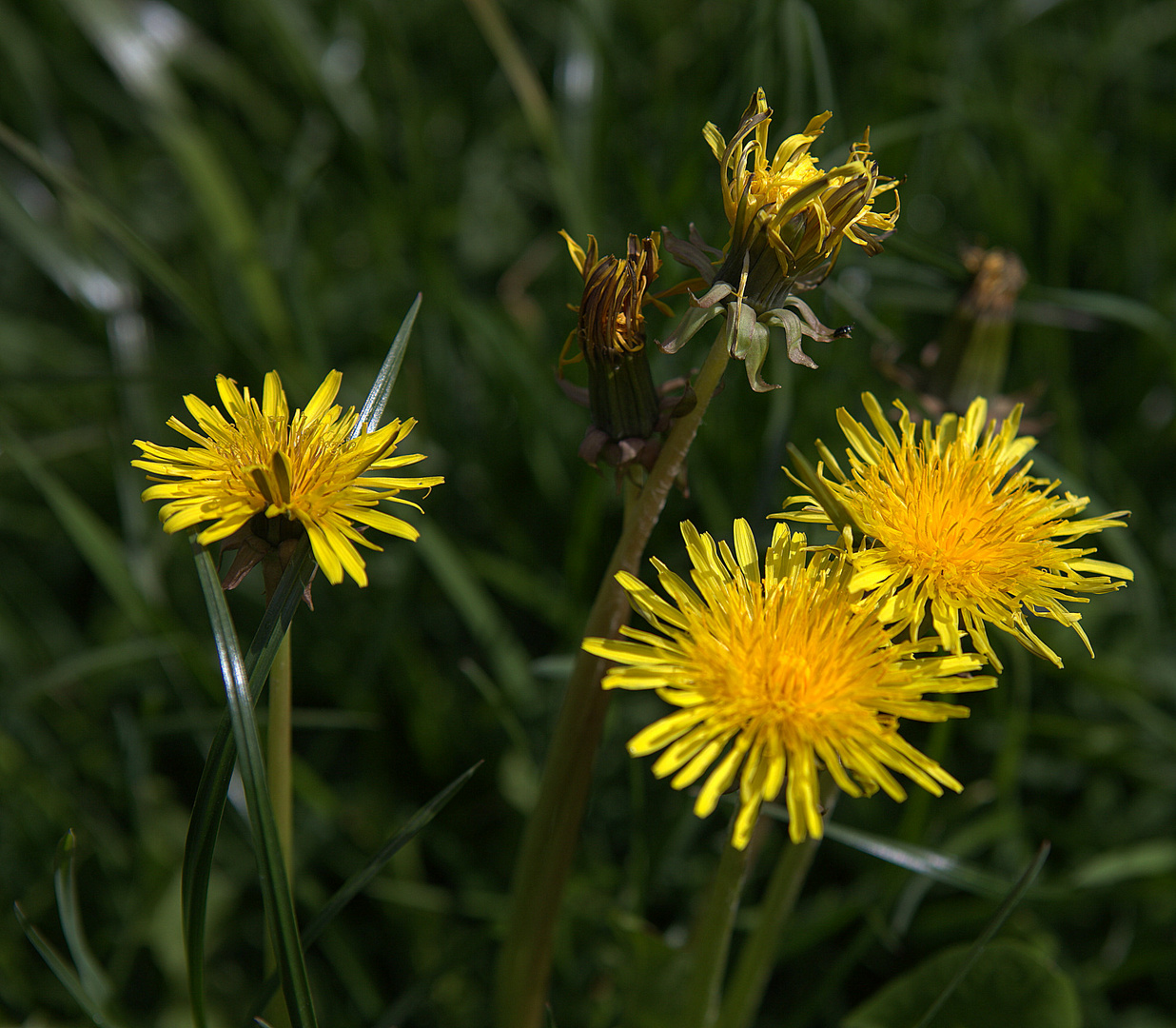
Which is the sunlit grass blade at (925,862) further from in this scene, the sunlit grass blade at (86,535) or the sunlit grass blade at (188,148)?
the sunlit grass blade at (188,148)

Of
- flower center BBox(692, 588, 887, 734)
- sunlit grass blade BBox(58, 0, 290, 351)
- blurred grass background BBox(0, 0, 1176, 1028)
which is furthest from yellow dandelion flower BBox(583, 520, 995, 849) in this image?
sunlit grass blade BBox(58, 0, 290, 351)

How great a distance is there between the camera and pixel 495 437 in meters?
2.56

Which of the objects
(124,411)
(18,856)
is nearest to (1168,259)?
(124,411)

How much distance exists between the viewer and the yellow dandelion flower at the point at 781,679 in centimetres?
110

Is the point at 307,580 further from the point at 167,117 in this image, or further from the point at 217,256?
the point at 167,117

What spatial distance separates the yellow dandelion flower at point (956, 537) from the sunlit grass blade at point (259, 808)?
0.71 metres

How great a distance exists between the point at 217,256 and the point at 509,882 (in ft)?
6.25

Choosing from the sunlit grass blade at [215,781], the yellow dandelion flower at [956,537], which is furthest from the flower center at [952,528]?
the sunlit grass blade at [215,781]

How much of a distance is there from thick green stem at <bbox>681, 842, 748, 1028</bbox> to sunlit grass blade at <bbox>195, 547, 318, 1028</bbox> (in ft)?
1.77

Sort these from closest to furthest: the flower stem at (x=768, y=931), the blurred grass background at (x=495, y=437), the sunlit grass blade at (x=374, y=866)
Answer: the sunlit grass blade at (x=374, y=866) → the flower stem at (x=768, y=931) → the blurred grass background at (x=495, y=437)

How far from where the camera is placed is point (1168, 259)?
104 inches

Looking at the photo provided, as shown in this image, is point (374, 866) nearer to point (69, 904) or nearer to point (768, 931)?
point (69, 904)

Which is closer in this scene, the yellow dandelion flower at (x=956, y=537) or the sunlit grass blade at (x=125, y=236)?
the yellow dandelion flower at (x=956, y=537)

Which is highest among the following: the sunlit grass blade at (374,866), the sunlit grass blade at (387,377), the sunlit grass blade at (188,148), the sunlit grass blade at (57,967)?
the sunlit grass blade at (188,148)
